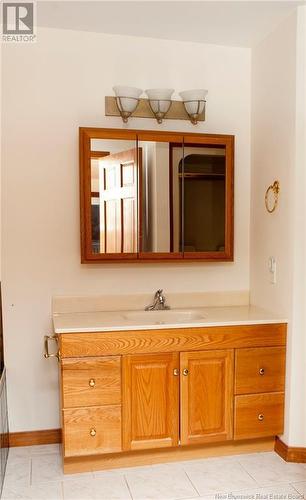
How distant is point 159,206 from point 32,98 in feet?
3.27

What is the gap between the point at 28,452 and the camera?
8.91 feet

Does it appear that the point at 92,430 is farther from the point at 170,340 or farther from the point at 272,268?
the point at 272,268

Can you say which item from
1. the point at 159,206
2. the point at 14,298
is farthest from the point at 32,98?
the point at 14,298

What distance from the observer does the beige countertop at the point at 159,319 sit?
242 centimetres

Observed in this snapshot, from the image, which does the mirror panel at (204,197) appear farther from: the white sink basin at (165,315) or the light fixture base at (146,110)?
the white sink basin at (165,315)

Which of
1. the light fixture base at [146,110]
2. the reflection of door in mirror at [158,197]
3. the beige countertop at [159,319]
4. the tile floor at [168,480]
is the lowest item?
the tile floor at [168,480]

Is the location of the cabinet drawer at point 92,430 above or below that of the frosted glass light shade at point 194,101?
below

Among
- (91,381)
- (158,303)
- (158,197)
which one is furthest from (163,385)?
(158,197)

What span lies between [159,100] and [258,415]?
196 cm

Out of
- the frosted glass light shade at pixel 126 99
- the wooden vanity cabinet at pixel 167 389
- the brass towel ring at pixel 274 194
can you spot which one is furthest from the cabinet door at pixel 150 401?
the frosted glass light shade at pixel 126 99

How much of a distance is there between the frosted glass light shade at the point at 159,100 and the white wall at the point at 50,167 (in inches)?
4.1

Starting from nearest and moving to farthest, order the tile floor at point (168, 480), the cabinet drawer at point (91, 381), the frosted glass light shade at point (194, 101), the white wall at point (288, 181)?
1. the tile floor at point (168, 480)
2. the cabinet drawer at point (91, 381)
3. the white wall at point (288, 181)
4. the frosted glass light shade at point (194, 101)

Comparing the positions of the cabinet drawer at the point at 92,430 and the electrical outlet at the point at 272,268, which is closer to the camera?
the cabinet drawer at the point at 92,430

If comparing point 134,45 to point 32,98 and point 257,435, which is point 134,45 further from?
point 257,435
